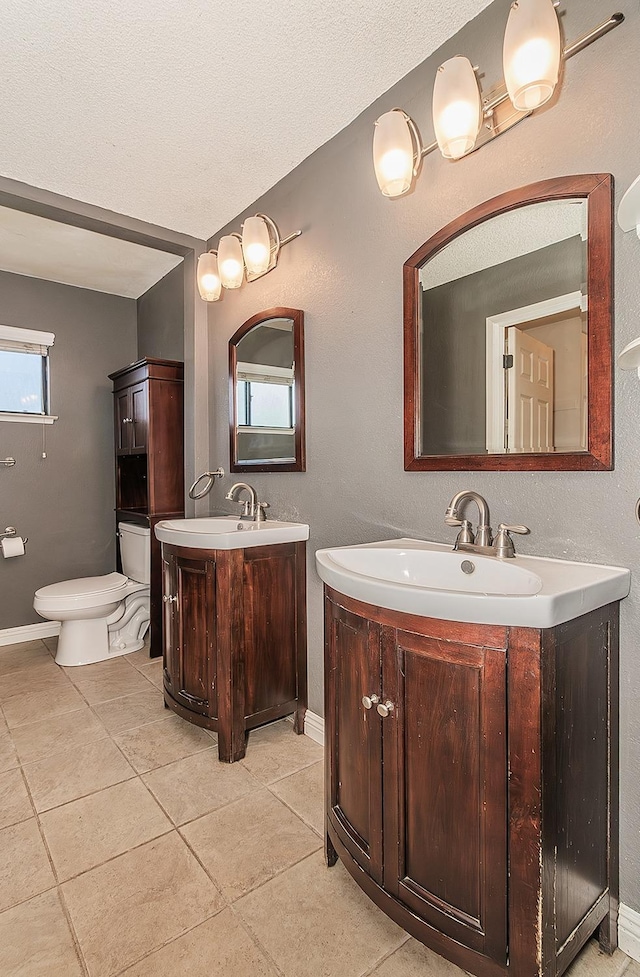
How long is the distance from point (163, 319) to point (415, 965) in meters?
3.44

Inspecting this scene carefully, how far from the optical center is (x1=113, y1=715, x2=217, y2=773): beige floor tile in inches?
80.6

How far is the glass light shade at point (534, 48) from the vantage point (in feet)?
4.06

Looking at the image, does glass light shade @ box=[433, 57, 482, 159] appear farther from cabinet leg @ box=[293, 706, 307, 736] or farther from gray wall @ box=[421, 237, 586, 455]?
cabinet leg @ box=[293, 706, 307, 736]

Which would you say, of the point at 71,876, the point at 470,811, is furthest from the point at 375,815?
the point at 71,876

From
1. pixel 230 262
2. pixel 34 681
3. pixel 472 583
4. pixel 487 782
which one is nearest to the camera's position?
pixel 487 782

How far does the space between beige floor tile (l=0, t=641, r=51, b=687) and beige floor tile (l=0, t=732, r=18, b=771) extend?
696 millimetres

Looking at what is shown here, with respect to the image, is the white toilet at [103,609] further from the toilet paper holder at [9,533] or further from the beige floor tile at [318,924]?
the beige floor tile at [318,924]

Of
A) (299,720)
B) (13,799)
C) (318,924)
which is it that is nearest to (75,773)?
(13,799)

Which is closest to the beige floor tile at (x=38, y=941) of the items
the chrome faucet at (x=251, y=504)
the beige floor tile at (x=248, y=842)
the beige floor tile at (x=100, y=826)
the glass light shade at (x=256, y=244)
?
the beige floor tile at (x=100, y=826)

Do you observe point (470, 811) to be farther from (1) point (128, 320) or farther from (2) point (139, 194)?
(1) point (128, 320)

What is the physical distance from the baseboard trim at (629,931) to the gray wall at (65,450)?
11.4 ft

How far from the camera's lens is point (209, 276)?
8.65ft

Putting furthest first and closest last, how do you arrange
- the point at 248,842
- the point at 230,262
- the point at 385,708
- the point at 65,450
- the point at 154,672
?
the point at 65,450 → the point at 154,672 → the point at 230,262 → the point at 248,842 → the point at 385,708

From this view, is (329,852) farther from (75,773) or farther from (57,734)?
(57,734)
